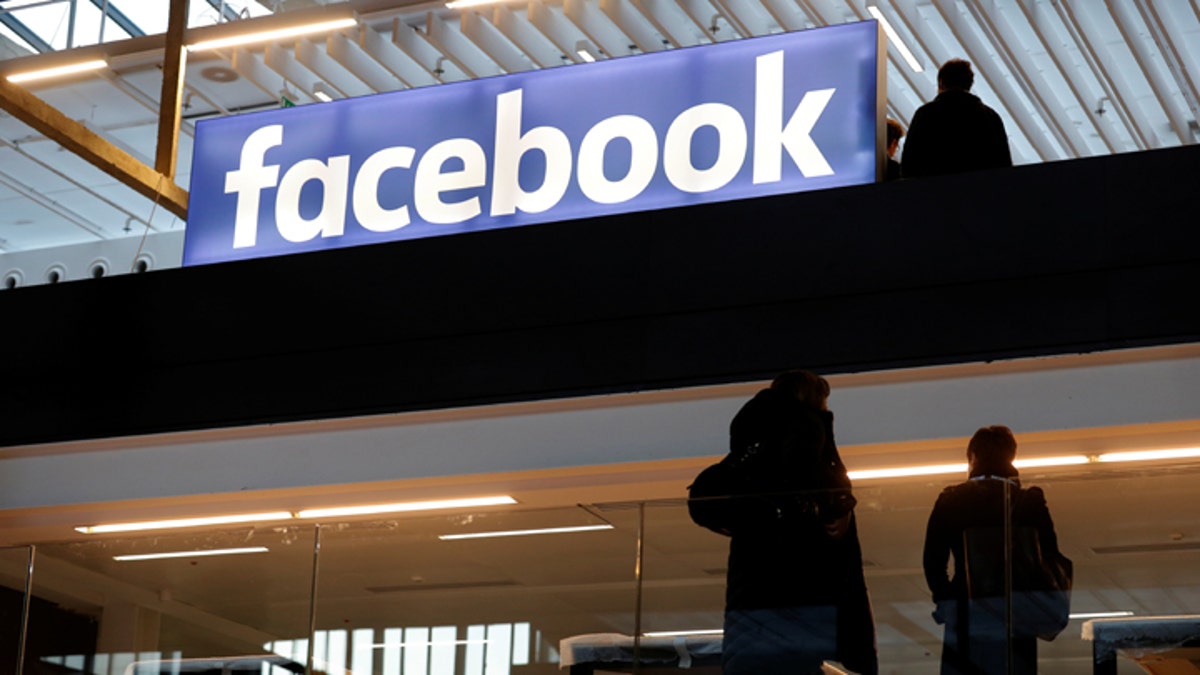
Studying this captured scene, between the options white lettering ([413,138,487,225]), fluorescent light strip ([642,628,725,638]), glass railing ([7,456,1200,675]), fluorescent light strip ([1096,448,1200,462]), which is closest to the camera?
glass railing ([7,456,1200,675])

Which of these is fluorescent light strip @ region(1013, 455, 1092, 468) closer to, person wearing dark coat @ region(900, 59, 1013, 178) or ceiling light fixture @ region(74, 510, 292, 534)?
person wearing dark coat @ region(900, 59, 1013, 178)

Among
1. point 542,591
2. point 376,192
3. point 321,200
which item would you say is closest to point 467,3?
point 376,192

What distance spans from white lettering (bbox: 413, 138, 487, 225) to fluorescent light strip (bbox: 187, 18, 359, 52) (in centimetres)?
91

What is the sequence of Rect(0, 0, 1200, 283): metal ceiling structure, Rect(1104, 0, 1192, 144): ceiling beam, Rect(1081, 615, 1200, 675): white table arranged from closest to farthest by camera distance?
Rect(1081, 615, 1200, 675): white table < Rect(1104, 0, 1192, 144): ceiling beam < Rect(0, 0, 1200, 283): metal ceiling structure

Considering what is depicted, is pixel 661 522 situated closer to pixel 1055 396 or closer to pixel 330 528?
pixel 330 528

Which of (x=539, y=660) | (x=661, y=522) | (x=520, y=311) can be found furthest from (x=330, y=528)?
(x=520, y=311)

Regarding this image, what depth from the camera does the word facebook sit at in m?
6.96

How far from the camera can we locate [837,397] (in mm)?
6352

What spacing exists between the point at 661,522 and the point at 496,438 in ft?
6.78

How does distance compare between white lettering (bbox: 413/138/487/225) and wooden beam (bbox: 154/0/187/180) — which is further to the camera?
wooden beam (bbox: 154/0/187/180)

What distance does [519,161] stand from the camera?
7.45m

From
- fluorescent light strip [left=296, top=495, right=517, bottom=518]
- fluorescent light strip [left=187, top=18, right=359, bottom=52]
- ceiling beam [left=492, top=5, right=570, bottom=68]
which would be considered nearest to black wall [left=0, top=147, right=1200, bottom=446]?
fluorescent light strip [left=296, top=495, right=517, bottom=518]

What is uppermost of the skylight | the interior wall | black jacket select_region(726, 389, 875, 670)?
the skylight

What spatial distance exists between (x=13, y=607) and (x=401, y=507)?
1.99 m
